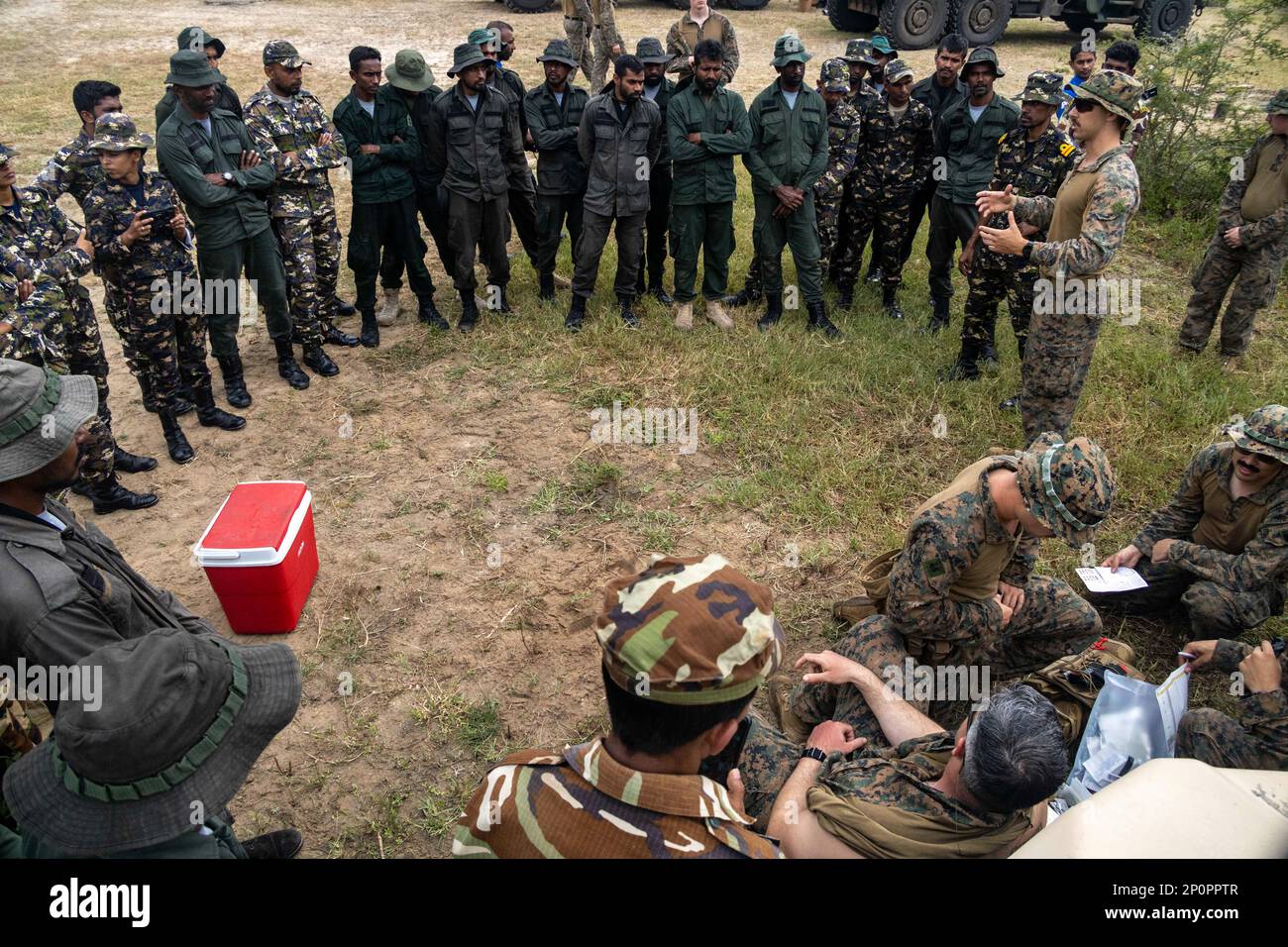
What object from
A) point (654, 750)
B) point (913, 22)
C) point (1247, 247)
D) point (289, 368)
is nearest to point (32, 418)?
point (654, 750)

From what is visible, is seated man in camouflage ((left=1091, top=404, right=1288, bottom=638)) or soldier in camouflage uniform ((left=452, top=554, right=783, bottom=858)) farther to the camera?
seated man in camouflage ((left=1091, top=404, right=1288, bottom=638))

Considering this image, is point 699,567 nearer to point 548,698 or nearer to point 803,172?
point 548,698

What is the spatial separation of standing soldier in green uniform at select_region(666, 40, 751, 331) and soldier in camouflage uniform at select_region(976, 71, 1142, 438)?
6.73ft

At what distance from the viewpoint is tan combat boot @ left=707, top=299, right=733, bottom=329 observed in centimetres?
666

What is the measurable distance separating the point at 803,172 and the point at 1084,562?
342 centimetres

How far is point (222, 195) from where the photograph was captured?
5070 millimetres

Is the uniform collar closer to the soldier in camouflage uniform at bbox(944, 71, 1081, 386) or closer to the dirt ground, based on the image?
the dirt ground

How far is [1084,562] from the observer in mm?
4438

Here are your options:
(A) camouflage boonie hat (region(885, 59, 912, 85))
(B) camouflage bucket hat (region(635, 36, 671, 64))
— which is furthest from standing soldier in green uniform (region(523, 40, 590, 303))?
(A) camouflage boonie hat (region(885, 59, 912, 85))

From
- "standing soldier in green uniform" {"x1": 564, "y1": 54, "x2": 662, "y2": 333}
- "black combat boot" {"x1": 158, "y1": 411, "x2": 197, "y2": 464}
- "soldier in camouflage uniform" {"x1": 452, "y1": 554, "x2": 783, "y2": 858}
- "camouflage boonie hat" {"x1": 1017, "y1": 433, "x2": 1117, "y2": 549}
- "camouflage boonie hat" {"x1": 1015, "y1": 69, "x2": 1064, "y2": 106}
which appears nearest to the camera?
"soldier in camouflage uniform" {"x1": 452, "y1": 554, "x2": 783, "y2": 858}

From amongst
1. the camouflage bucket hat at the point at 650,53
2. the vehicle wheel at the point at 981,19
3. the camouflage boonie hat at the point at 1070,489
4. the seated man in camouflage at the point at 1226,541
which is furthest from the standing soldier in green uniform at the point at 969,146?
the vehicle wheel at the point at 981,19

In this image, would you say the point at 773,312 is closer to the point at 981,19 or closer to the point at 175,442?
the point at 175,442

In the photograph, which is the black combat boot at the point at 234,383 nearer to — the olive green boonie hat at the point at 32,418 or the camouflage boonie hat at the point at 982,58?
the olive green boonie hat at the point at 32,418
